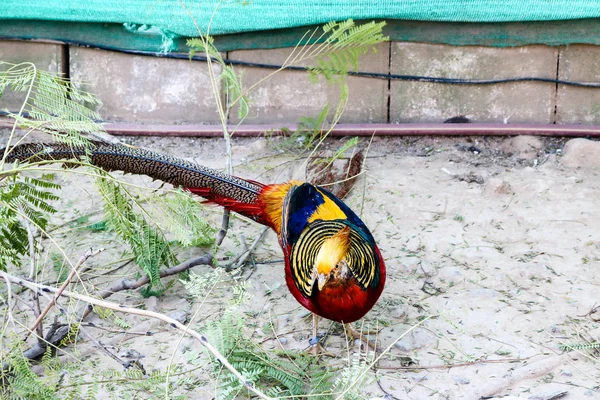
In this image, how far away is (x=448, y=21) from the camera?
3938 mm

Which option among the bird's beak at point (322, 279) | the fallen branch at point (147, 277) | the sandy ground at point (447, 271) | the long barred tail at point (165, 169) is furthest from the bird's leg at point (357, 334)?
the fallen branch at point (147, 277)

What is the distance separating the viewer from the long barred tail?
248 cm

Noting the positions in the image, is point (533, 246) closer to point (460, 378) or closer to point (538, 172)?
point (538, 172)

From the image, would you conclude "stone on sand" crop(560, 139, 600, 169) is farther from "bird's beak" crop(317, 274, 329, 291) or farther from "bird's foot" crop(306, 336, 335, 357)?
"bird's beak" crop(317, 274, 329, 291)

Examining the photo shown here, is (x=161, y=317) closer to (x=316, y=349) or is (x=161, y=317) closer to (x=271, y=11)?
(x=316, y=349)

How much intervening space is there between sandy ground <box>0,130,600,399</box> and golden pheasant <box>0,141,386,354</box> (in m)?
0.26

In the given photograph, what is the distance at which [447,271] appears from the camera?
9.85ft

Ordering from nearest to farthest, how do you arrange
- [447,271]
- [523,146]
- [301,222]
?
[301,222] < [447,271] < [523,146]

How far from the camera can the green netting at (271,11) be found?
3.82 m

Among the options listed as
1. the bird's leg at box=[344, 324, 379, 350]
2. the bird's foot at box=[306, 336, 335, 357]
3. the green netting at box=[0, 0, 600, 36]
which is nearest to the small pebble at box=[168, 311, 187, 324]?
the bird's foot at box=[306, 336, 335, 357]

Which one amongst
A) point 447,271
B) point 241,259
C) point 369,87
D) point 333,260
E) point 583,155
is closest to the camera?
point 333,260

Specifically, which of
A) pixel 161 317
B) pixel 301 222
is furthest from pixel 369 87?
pixel 161 317

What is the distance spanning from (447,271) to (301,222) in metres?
0.75

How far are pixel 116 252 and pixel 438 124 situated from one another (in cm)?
201
